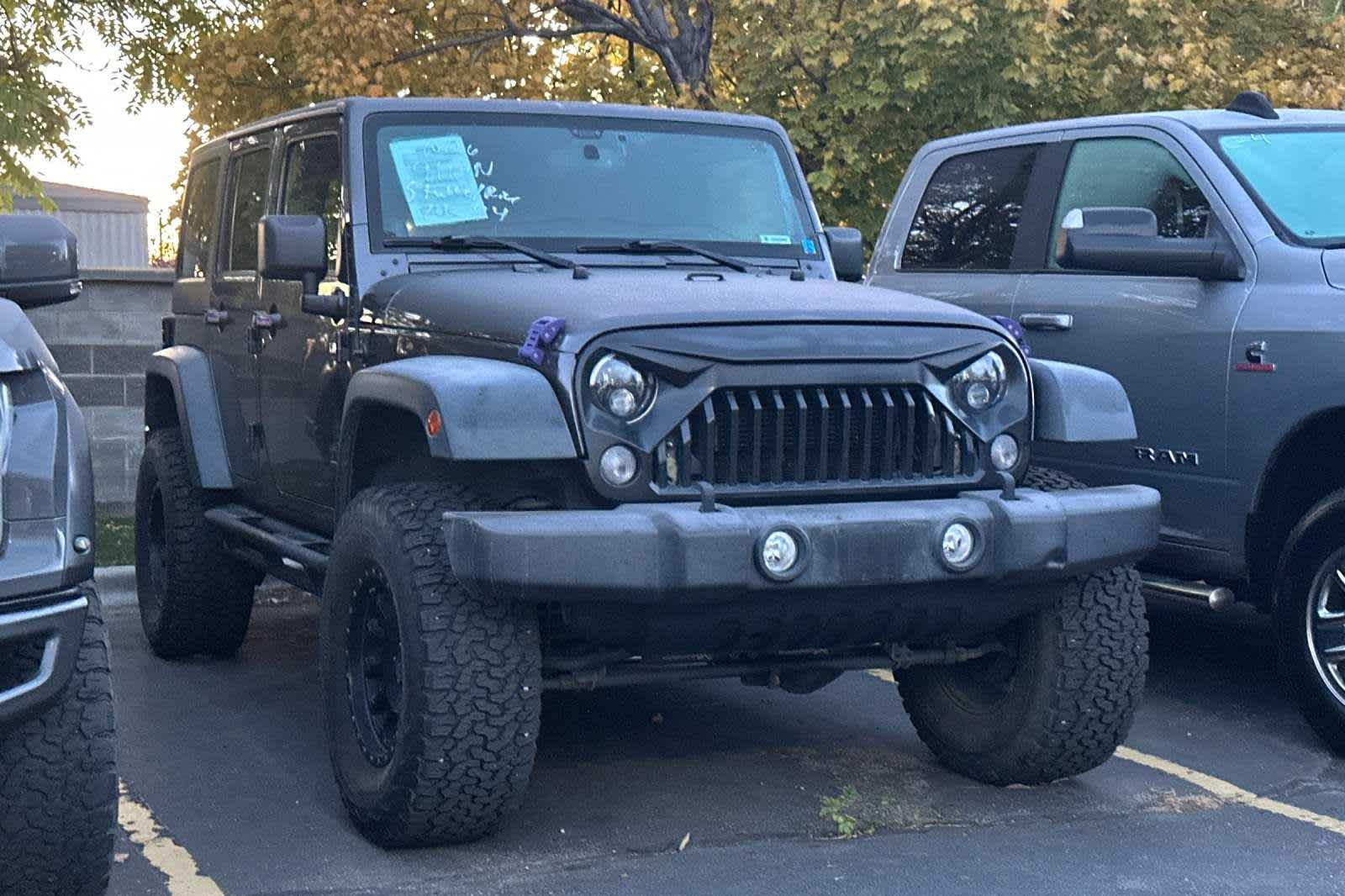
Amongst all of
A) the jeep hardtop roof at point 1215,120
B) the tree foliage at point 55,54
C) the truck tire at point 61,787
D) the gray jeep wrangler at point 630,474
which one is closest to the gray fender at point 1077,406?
the gray jeep wrangler at point 630,474

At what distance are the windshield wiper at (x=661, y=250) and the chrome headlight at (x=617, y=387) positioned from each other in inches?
49.5

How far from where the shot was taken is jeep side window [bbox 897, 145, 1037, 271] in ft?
24.8

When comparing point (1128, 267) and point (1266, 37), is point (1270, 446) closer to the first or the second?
point (1128, 267)

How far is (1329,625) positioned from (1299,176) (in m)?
1.64

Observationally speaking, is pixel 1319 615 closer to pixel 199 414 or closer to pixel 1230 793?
pixel 1230 793

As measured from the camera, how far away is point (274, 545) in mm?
6301

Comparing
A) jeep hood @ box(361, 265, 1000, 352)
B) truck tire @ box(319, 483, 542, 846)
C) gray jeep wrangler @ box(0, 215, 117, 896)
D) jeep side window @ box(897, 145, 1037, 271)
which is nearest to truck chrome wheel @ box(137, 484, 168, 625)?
jeep hood @ box(361, 265, 1000, 352)

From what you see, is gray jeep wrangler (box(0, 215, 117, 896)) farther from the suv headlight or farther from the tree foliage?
the tree foliage

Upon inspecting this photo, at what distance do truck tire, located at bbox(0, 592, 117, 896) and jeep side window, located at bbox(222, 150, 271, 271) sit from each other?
329 cm

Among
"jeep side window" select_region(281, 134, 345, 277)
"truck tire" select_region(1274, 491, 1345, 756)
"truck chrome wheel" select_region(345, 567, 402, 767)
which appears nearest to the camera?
"truck chrome wheel" select_region(345, 567, 402, 767)

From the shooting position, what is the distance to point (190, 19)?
1845 cm

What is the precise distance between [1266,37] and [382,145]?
14295mm

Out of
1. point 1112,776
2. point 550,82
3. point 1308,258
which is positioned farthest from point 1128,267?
point 550,82

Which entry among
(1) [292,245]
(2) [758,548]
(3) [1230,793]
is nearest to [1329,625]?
(3) [1230,793]
